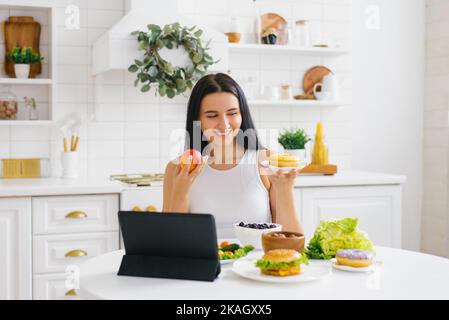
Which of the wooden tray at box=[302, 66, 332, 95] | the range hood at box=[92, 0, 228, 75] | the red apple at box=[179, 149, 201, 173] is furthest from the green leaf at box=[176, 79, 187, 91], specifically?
the red apple at box=[179, 149, 201, 173]

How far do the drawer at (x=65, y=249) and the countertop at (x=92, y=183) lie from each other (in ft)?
0.75

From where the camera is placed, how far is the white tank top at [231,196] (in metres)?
2.29

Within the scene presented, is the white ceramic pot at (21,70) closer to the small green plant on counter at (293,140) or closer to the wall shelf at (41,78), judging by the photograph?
the wall shelf at (41,78)

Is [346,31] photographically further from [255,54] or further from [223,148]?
[223,148]

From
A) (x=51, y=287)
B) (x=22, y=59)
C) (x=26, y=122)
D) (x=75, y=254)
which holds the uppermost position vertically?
(x=22, y=59)

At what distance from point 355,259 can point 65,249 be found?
1.96m

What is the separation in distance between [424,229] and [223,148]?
260 centimetres

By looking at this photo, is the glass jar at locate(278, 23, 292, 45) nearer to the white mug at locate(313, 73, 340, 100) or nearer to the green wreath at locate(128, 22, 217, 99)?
the white mug at locate(313, 73, 340, 100)

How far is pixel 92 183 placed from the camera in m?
3.34

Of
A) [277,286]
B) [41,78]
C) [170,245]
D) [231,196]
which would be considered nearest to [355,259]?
[277,286]

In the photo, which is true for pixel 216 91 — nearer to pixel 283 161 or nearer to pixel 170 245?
pixel 283 161

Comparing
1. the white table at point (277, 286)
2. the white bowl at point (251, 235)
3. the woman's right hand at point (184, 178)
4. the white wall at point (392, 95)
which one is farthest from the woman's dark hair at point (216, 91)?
the white wall at point (392, 95)
